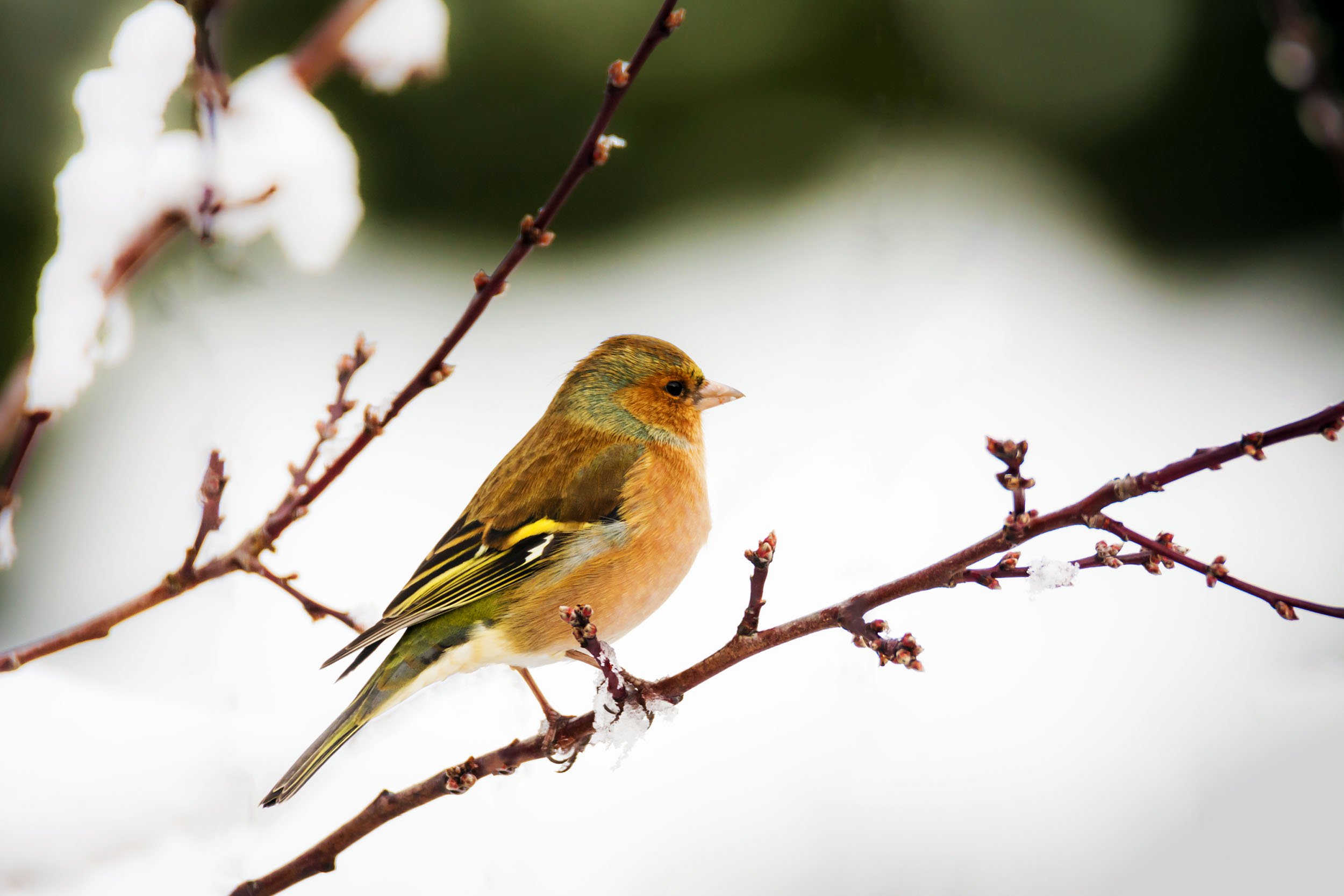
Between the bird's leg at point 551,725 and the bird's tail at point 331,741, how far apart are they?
269 mm

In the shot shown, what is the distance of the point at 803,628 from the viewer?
4.26 feet

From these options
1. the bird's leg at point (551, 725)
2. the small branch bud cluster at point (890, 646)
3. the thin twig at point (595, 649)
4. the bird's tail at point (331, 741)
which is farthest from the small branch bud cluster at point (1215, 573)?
the bird's tail at point (331, 741)

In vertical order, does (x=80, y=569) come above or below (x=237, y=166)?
above

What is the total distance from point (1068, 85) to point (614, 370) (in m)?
3.46

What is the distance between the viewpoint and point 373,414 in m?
1.31

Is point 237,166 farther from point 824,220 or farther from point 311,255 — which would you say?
point 824,220

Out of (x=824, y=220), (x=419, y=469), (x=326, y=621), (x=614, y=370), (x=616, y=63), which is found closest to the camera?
(x=616, y=63)

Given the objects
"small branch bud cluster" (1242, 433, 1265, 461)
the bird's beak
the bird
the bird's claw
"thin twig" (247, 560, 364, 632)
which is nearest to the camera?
"small branch bud cluster" (1242, 433, 1265, 461)

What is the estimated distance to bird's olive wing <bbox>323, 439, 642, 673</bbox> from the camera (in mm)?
1940

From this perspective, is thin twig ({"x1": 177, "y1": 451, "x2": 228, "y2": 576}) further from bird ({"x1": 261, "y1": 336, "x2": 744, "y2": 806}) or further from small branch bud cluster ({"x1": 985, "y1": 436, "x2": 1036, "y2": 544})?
small branch bud cluster ({"x1": 985, "y1": 436, "x2": 1036, "y2": 544})

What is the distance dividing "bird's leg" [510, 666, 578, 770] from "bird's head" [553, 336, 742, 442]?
0.61 m

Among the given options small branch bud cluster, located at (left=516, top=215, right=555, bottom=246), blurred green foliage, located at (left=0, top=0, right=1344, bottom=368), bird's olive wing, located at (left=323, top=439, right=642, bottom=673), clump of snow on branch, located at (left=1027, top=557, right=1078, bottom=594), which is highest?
blurred green foliage, located at (left=0, top=0, right=1344, bottom=368)

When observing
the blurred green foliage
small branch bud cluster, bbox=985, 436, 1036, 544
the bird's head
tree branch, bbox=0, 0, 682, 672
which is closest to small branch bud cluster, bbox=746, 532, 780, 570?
small branch bud cluster, bbox=985, 436, 1036, 544

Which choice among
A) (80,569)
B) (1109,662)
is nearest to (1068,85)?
(1109,662)
